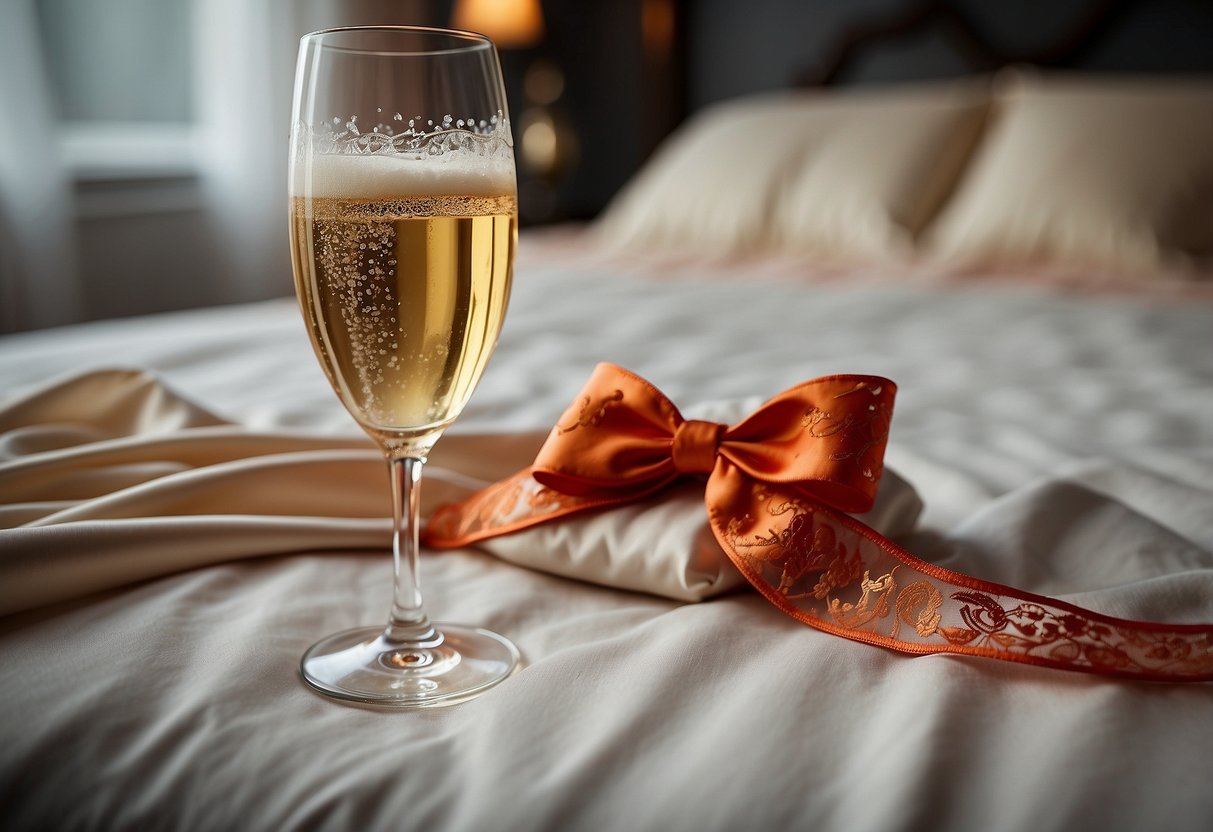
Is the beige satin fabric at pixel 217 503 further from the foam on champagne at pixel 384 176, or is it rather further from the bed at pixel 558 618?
the foam on champagne at pixel 384 176

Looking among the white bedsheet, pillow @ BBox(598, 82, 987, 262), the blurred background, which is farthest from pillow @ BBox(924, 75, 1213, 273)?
the white bedsheet

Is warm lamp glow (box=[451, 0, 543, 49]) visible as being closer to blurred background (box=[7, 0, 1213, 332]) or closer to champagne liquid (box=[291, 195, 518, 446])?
blurred background (box=[7, 0, 1213, 332])

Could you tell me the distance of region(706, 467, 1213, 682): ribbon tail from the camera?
0.58 meters

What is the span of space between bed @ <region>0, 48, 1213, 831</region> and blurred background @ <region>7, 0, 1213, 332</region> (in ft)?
5.94

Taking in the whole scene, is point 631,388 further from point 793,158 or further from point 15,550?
point 793,158

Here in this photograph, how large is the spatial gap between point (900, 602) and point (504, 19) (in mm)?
3568

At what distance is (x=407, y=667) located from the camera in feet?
2.08

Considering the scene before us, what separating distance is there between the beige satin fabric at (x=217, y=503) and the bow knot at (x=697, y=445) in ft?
0.09

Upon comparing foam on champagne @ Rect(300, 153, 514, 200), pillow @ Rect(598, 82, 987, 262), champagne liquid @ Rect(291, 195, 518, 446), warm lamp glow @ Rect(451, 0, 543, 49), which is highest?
warm lamp glow @ Rect(451, 0, 543, 49)

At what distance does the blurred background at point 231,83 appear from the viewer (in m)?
3.10

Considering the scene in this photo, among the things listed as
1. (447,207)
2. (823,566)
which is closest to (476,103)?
(447,207)

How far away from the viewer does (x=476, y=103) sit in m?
0.65

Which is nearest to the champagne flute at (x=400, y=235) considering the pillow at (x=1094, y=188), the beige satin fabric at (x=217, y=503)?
the beige satin fabric at (x=217, y=503)

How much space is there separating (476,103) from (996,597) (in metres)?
0.41
